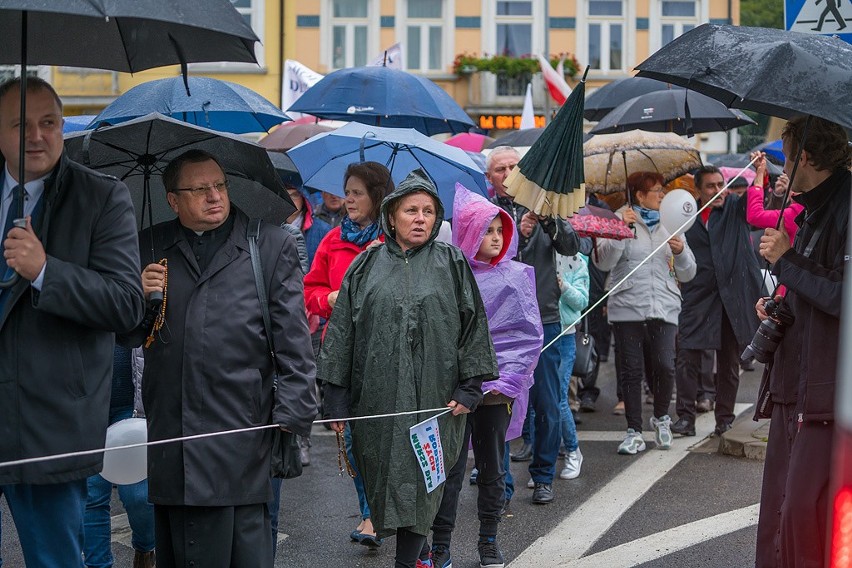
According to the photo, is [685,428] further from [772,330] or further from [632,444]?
[772,330]

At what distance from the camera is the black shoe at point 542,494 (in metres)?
7.92

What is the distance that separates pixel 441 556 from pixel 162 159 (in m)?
2.45

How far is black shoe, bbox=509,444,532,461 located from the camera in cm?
934

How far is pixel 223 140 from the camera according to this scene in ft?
16.8

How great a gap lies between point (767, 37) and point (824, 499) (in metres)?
1.87

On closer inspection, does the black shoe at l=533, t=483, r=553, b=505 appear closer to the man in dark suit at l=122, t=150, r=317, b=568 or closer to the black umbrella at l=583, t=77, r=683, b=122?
the man in dark suit at l=122, t=150, r=317, b=568

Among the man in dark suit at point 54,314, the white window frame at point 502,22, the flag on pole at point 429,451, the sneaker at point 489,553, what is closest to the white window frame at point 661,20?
the white window frame at point 502,22

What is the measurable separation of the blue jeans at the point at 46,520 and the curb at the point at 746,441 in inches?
231

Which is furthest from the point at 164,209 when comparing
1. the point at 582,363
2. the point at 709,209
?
the point at 709,209

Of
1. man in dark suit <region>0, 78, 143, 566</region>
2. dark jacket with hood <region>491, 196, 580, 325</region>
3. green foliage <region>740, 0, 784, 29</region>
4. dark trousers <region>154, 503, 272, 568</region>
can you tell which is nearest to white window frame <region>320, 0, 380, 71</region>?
green foliage <region>740, 0, 784, 29</region>

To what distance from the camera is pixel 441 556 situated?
640 cm

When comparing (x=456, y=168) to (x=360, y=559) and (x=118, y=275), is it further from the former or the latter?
(x=118, y=275)

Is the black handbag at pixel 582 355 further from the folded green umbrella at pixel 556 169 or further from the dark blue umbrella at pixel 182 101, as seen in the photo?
the folded green umbrella at pixel 556 169

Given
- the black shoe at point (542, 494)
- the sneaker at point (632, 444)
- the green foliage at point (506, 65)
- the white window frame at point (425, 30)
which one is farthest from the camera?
the white window frame at point (425, 30)
